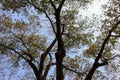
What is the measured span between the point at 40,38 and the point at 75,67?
11.2 feet

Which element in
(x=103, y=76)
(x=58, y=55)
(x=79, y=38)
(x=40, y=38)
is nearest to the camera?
(x=58, y=55)

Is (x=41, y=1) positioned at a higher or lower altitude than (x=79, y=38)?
higher

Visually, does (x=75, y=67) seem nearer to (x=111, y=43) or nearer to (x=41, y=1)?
(x=111, y=43)

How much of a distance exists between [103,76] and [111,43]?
2.17m

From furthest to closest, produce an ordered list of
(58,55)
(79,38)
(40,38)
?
(40,38)
(79,38)
(58,55)

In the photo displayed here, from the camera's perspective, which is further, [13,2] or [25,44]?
[25,44]

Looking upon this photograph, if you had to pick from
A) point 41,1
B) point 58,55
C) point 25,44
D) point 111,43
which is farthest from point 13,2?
point 111,43

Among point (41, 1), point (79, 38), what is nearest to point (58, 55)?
point (41, 1)

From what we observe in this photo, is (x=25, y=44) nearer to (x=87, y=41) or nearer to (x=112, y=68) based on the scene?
(x=87, y=41)

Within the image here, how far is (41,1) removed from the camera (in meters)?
17.5

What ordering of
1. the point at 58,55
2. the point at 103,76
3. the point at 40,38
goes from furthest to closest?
the point at 40,38 < the point at 103,76 < the point at 58,55

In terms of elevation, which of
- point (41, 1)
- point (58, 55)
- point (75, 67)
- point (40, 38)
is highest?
point (41, 1)

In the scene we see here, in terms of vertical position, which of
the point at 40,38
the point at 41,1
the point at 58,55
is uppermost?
the point at 41,1

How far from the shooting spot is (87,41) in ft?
65.6
